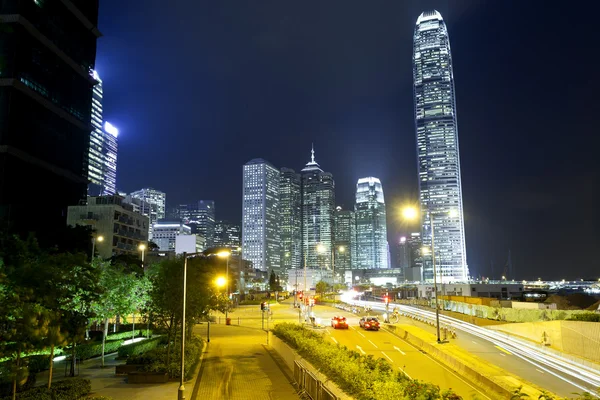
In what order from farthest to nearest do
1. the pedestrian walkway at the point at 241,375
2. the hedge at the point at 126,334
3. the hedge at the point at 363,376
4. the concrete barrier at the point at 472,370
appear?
the hedge at the point at 126,334 → the pedestrian walkway at the point at 241,375 → the concrete barrier at the point at 472,370 → the hedge at the point at 363,376

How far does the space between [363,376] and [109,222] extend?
301 feet

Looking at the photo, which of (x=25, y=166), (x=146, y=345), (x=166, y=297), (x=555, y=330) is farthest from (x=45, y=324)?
(x=25, y=166)

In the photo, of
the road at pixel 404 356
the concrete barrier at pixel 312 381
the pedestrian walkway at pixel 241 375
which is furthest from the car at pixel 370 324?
the concrete barrier at pixel 312 381

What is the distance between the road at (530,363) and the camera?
26.7 metres

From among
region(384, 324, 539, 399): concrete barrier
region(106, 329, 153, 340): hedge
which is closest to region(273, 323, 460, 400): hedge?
region(384, 324, 539, 399): concrete barrier

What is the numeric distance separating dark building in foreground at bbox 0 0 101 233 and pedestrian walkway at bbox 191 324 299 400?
47321mm

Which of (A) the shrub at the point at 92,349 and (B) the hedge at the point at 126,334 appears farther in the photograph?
(B) the hedge at the point at 126,334

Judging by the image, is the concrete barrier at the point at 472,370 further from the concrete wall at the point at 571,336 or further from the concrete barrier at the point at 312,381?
the concrete wall at the point at 571,336

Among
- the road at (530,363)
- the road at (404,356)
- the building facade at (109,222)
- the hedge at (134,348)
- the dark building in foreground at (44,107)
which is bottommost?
the road at (530,363)

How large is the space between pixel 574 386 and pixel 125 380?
82.2ft

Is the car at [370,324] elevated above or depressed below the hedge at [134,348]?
below

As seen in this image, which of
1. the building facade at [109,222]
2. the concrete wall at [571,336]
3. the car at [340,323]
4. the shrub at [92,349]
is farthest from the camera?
the building facade at [109,222]

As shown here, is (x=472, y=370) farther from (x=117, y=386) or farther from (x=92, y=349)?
(x=92, y=349)

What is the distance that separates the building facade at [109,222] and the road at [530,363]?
7126 centimetres
